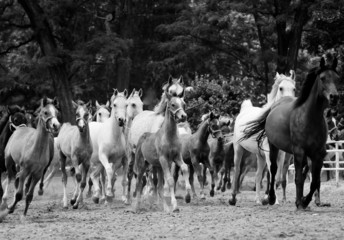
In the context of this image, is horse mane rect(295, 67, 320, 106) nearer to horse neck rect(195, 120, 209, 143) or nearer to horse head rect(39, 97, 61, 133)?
horse head rect(39, 97, 61, 133)

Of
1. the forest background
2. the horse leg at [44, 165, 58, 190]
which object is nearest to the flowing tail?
the horse leg at [44, 165, 58, 190]

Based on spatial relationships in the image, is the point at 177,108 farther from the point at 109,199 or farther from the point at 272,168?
the point at 109,199

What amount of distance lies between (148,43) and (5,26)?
26.3 feet

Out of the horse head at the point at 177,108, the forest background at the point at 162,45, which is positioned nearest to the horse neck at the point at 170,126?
the horse head at the point at 177,108

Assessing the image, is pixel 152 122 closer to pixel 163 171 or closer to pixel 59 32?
pixel 163 171

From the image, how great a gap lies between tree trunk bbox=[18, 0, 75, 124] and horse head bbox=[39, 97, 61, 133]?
1612 cm

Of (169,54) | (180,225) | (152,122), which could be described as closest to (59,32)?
(169,54)

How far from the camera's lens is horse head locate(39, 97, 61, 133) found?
1623 cm

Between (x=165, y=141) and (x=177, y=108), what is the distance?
67 centimetres

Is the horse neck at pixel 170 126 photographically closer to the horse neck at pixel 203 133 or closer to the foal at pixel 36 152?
the foal at pixel 36 152

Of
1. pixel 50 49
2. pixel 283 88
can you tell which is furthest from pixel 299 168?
pixel 50 49

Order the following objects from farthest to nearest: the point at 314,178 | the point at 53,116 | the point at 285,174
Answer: the point at 285,174
the point at 53,116
the point at 314,178

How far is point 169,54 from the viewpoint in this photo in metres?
39.4

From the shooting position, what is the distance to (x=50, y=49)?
33.2 m
